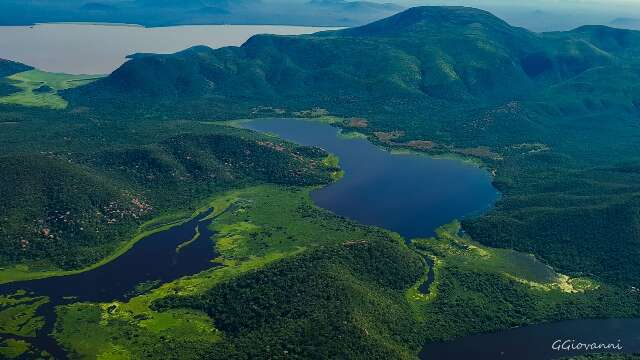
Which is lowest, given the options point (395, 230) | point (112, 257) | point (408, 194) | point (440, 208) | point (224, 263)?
point (112, 257)

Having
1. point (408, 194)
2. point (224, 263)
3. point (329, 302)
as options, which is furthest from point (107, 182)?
point (408, 194)

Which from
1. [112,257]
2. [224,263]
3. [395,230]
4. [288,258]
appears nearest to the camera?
[288,258]

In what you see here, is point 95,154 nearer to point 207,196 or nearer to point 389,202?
point 207,196

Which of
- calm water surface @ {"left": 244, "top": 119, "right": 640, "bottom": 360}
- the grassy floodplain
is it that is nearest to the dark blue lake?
calm water surface @ {"left": 244, "top": 119, "right": 640, "bottom": 360}

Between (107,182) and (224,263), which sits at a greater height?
(107,182)

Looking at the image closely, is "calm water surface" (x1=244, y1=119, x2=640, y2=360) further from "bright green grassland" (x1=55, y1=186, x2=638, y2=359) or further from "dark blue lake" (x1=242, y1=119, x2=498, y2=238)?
"bright green grassland" (x1=55, y1=186, x2=638, y2=359)

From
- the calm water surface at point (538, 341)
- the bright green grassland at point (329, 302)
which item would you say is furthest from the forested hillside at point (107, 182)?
the calm water surface at point (538, 341)

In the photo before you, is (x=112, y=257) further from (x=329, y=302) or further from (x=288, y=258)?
(x=329, y=302)

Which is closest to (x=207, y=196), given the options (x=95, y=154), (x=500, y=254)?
(x=95, y=154)
